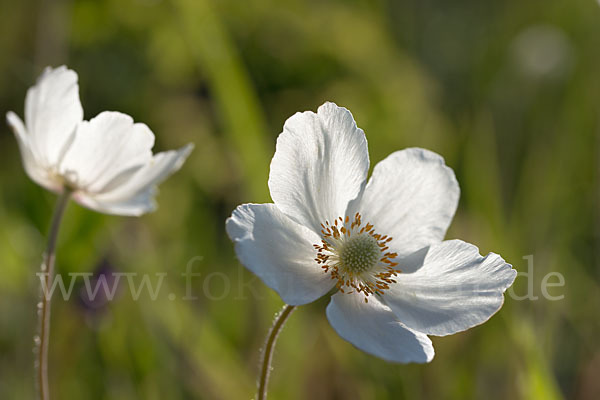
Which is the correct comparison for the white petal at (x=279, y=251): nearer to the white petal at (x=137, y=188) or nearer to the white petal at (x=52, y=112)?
the white petal at (x=137, y=188)

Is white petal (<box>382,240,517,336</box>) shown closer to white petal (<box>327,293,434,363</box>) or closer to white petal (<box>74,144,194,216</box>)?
white petal (<box>327,293,434,363</box>)

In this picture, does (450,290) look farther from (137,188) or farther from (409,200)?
(137,188)

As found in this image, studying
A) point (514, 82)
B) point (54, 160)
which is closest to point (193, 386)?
point (54, 160)

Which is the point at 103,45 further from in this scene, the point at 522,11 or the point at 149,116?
the point at 522,11

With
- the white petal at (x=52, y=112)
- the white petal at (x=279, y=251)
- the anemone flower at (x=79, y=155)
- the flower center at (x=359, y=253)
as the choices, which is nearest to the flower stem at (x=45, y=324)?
the anemone flower at (x=79, y=155)

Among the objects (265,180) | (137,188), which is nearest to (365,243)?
(137,188)

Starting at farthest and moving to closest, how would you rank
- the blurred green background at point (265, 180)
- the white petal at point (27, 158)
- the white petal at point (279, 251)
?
the blurred green background at point (265, 180), the white petal at point (27, 158), the white petal at point (279, 251)

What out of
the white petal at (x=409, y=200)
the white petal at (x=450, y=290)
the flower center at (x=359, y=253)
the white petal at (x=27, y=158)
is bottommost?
the white petal at (x=450, y=290)
